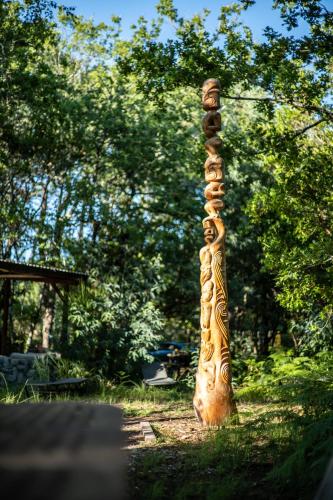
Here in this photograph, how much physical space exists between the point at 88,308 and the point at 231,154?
4839 mm

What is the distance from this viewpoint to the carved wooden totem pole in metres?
6.72

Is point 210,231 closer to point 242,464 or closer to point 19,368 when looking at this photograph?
point 242,464

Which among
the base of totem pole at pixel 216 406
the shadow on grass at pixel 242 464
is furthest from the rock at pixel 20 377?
the shadow on grass at pixel 242 464

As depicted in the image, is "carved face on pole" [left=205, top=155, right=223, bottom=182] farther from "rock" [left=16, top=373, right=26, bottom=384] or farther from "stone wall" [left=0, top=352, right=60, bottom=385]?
"rock" [left=16, top=373, right=26, bottom=384]

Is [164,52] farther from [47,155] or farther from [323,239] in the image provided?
[47,155]

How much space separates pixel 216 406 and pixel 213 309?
1.21 metres

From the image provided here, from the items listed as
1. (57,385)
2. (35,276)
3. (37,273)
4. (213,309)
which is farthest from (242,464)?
(35,276)

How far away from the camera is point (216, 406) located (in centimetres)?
666

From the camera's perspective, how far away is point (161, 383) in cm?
1109

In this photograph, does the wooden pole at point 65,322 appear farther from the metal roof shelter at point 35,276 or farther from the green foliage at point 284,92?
the green foliage at point 284,92

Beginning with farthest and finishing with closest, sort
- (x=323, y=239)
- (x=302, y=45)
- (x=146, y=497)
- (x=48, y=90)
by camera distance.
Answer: (x=48, y=90) < (x=323, y=239) < (x=302, y=45) < (x=146, y=497)

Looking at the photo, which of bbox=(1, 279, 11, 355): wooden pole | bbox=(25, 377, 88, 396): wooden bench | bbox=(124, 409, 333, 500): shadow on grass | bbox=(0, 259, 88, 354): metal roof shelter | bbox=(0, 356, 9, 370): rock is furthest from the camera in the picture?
bbox=(1, 279, 11, 355): wooden pole

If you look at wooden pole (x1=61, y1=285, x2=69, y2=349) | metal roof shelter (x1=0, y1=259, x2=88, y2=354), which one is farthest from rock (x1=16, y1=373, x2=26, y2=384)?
metal roof shelter (x1=0, y1=259, x2=88, y2=354)

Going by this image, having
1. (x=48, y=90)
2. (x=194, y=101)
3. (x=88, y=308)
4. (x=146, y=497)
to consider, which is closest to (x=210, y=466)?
(x=146, y=497)
